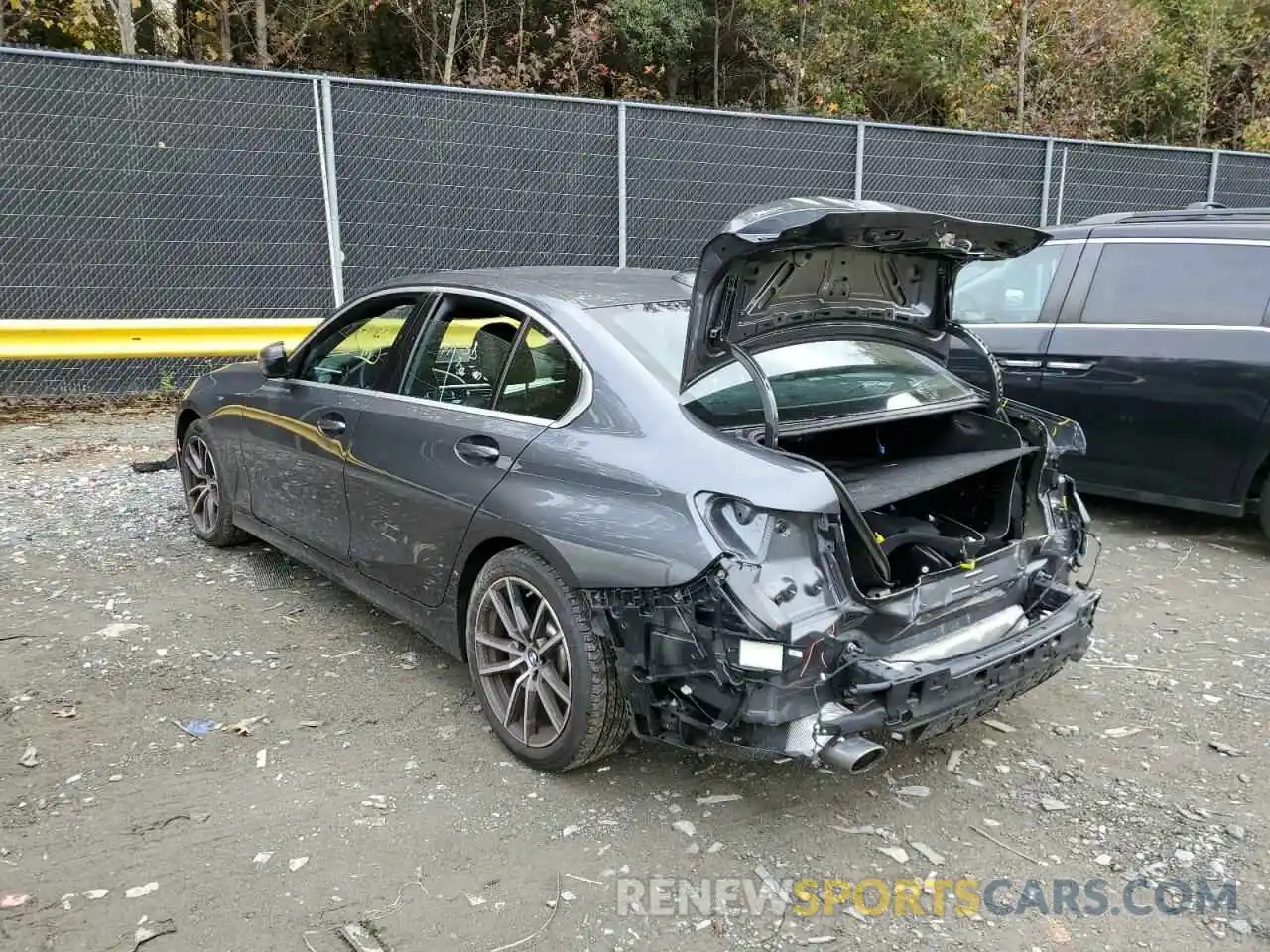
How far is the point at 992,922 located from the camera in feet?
8.41

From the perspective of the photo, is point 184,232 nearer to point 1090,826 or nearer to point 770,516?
point 770,516

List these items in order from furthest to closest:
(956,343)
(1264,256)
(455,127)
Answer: (455,127)
(1264,256)
(956,343)

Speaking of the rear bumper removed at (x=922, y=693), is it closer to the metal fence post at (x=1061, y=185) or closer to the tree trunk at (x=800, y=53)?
the metal fence post at (x=1061, y=185)

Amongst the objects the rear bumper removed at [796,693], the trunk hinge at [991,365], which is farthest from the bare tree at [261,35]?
the rear bumper removed at [796,693]

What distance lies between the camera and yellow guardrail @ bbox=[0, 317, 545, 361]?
8133mm

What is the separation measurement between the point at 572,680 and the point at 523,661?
11.0 inches

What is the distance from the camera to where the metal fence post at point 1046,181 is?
1185cm

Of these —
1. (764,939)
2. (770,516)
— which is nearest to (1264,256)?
(770,516)

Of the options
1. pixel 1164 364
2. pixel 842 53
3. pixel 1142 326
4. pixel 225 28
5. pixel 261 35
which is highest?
pixel 842 53

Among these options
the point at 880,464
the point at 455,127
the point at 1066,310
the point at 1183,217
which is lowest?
the point at 880,464

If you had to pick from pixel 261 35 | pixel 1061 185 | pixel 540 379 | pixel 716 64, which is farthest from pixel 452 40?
pixel 540 379

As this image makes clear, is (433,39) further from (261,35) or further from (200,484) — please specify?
(200,484)

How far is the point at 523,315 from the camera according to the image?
352 cm

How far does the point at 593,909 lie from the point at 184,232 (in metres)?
7.97
